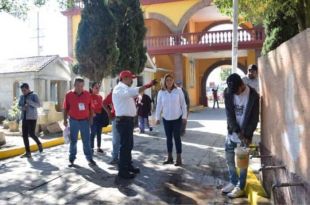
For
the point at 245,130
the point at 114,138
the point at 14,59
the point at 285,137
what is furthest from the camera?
the point at 14,59

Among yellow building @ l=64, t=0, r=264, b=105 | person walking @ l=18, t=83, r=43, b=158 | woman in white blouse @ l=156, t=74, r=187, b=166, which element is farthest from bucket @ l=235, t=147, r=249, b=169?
yellow building @ l=64, t=0, r=264, b=105

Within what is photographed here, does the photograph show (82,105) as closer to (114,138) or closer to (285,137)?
(114,138)

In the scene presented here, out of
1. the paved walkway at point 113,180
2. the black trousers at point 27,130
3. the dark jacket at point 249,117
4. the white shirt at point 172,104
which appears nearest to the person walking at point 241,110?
the dark jacket at point 249,117

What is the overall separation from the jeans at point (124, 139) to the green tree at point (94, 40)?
804 centimetres

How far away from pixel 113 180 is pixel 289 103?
3689mm

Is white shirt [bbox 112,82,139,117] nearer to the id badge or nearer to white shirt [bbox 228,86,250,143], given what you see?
the id badge

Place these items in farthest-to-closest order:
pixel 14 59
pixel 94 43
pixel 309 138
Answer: pixel 14 59
pixel 94 43
pixel 309 138

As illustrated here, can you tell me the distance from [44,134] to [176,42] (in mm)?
13066

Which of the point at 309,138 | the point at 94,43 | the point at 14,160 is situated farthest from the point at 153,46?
the point at 309,138

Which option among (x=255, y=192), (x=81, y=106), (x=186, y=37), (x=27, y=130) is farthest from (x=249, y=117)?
(x=186, y=37)

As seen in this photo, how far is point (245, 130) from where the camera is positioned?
18.2 ft

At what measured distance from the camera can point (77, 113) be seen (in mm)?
8461

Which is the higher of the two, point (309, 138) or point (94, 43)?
point (94, 43)

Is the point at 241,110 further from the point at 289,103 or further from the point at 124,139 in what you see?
the point at 124,139
